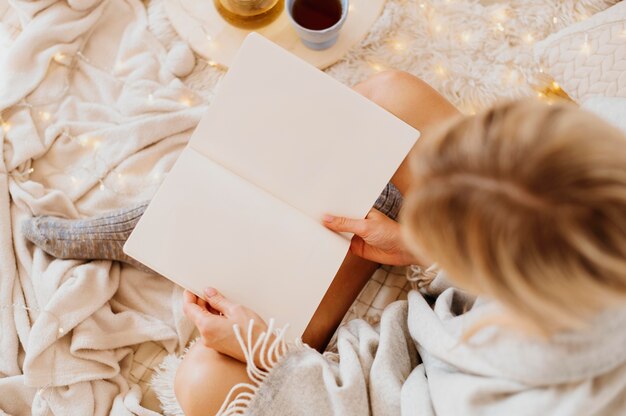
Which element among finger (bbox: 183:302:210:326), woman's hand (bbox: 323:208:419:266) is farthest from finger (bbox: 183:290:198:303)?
woman's hand (bbox: 323:208:419:266)

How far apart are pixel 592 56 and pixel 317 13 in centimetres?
48

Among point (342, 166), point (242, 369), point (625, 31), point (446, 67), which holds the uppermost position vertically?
point (625, 31)

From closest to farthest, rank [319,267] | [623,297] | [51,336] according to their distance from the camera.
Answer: [623,297]
[319,267]
[51,336]

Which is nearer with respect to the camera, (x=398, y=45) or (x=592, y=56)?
(x=592, y=56)

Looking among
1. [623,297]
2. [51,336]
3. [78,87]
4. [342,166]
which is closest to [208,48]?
[78,87]

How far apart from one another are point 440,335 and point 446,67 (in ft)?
2.09

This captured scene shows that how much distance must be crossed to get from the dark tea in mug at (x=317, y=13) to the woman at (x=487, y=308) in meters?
0.42

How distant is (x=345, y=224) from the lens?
2.53 feet

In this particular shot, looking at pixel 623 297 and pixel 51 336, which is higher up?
pixel 623 297

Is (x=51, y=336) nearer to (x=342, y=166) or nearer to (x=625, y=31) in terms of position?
(x=342, y=166)

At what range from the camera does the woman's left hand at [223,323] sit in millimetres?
747

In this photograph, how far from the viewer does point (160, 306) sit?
1.02 meters

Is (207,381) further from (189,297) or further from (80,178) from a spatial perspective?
(80,178)

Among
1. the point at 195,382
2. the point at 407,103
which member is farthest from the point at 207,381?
the point at 407,103
